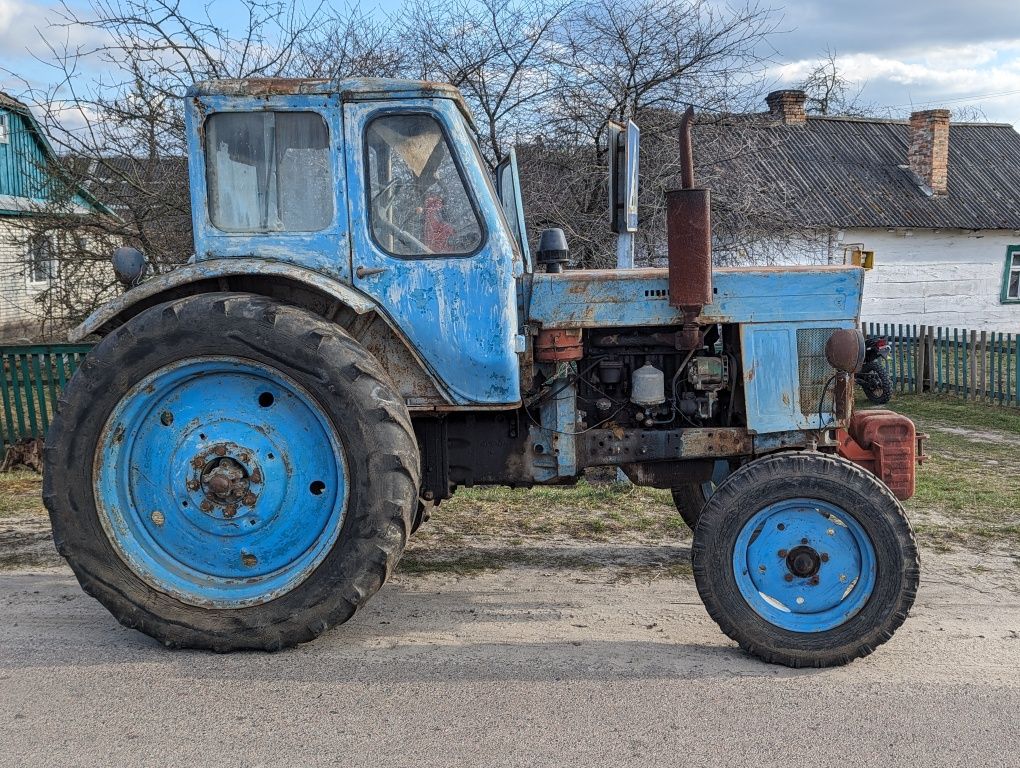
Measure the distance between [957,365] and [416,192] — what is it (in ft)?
36.4

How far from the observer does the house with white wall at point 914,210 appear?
70.9 feet

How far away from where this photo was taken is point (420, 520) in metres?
5.18

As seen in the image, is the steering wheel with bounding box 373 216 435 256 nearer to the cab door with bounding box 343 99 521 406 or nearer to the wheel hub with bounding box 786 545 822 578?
the cab door with bounding box 343 99 521 406

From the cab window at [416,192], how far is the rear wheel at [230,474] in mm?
551

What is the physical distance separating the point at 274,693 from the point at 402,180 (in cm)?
219

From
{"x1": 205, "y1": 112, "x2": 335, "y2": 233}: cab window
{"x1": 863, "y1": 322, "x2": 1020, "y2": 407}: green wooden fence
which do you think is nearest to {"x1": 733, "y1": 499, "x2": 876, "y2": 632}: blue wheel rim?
{"x1": 205, "y1": 112, "x2": 335, "y2": 233}: cab window

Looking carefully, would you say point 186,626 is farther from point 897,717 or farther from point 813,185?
point 813,185

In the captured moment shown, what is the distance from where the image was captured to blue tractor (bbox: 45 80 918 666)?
150 inches

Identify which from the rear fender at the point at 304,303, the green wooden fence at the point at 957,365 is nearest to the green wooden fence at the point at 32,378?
the rear fender at the point at 304,303

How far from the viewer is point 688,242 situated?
3895 millimetres

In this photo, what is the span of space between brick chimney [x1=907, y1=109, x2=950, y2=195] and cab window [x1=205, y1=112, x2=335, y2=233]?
73.1 feet

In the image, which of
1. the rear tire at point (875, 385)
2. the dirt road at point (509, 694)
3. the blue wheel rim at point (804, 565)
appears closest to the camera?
the dirt road at point (509, 694)

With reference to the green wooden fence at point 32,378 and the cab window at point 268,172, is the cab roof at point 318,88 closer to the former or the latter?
the cab window at point 268,172

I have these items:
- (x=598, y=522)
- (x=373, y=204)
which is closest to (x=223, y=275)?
(x=373, y=204)
